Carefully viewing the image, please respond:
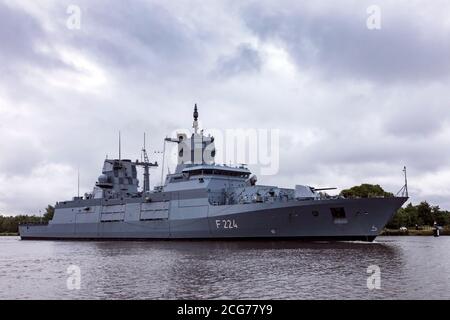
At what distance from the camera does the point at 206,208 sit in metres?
40.7

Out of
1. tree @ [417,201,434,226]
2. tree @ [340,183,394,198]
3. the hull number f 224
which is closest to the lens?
the hull number f 224

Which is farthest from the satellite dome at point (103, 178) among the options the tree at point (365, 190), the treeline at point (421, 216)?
the treeline at point (421, 216)

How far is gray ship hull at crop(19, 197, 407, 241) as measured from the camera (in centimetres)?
3428

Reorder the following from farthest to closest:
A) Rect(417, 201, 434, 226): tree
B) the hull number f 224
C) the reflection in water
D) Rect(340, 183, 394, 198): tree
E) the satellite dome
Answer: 1. Rect(417, 201, 434, 226): tree
2. Rect(340, 183, 394, 198): tree
3. the satellite dome
4. the hull number f 224
5. the reflection in water

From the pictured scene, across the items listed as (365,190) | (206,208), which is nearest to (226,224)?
(206,208)

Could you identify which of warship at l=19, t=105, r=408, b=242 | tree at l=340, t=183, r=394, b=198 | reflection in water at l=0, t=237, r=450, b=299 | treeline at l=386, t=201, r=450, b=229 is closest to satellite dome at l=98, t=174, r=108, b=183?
warship at l=19, t=105, r=408, b=242

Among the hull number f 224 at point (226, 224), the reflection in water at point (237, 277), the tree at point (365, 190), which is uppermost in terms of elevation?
the tree at point (365, 190)

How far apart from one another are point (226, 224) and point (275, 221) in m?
4.43

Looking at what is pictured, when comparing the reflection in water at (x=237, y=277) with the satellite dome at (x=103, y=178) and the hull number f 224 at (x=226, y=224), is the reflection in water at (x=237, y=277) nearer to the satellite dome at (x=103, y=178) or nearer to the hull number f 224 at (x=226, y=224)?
the hull number f 224 at (x=226, y=224)

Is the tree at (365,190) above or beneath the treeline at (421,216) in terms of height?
above

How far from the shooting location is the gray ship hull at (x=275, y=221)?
3428 cm

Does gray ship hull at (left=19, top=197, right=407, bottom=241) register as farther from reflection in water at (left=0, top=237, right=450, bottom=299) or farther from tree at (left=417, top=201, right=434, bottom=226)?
tree at (left=417, top=201, right=434, bottom=226)

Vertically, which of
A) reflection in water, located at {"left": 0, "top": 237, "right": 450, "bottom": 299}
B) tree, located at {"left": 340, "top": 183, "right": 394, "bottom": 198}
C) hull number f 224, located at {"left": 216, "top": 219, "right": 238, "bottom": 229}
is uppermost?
tree, located at {"left": 340, "top": 183, "right": 394, "bottom": 198}
